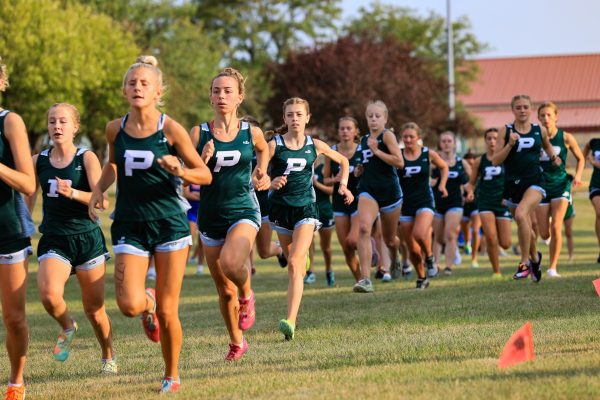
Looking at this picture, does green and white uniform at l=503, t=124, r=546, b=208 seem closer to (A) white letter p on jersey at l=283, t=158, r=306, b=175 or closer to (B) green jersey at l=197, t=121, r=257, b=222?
(A) white letter p on jersey at l=283, t=158, r=306, b=175

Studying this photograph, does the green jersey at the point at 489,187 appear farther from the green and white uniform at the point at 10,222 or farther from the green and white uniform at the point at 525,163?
the green and white uniform at the point at 10,222

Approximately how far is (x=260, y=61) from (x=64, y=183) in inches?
2932

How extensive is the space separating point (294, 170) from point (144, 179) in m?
4.44

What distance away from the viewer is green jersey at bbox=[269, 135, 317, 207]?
1152 centimetres

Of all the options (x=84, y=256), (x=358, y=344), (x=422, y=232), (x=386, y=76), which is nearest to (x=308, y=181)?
(x=358, y=344)

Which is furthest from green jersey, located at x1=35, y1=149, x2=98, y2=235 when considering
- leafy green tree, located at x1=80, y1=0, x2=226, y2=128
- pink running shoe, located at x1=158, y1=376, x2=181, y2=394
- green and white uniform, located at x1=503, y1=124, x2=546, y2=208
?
leafy green tree, located at x1=80, y1=0, x2=226, y2=128

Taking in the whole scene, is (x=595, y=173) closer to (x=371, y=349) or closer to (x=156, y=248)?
(x=371, y=349)

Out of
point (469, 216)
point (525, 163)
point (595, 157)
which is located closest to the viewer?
point (525, 163)

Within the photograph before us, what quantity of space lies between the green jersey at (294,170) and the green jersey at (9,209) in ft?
14.9

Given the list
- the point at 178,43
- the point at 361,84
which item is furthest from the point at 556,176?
the point at 178,43

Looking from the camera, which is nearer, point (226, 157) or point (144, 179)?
point (144, 179)

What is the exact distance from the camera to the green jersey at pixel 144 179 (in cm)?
727

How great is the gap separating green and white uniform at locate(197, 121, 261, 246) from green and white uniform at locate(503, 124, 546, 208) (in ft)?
21.0

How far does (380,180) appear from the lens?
585 inches
